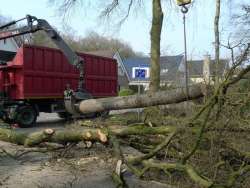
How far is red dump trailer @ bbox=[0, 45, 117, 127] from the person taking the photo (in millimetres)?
15625

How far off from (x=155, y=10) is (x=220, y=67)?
12.7 meters

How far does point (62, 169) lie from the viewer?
8.05 metres

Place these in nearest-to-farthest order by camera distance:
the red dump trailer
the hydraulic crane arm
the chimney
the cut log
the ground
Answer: the chimney, the ground, the cut log, the hydraulic crane arm, the red dump trailer

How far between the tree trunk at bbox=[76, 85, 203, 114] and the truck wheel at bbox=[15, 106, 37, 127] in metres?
3.61

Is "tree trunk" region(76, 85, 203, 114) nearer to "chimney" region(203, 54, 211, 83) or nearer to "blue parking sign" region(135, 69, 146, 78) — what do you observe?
"chimney" region(203, 54, 211, 83)

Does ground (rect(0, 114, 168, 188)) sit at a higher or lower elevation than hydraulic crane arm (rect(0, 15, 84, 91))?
lower

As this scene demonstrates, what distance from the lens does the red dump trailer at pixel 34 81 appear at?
15625mm

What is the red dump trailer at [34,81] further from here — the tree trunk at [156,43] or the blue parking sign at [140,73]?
the tree trunk at [156,43]

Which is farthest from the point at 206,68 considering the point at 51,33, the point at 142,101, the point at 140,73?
the point at 140,73

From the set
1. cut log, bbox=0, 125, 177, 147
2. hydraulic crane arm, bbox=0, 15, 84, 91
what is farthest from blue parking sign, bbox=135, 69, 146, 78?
cut log, bbox=0, 125, 177, 147

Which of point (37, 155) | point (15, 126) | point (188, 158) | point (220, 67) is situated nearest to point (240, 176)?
point (188, 158)

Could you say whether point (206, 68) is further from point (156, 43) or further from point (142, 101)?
point (156, 43)

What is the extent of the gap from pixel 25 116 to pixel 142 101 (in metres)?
6.94

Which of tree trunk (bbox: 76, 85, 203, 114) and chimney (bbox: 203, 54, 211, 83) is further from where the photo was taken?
tree trunk (bbox: 76, 85, 203, 114)
